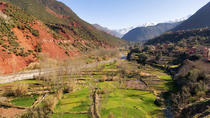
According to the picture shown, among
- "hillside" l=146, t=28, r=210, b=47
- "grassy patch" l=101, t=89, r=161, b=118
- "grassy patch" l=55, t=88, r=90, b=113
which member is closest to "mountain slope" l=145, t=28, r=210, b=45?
"hillside" l=146, t=28, r=210, b=47

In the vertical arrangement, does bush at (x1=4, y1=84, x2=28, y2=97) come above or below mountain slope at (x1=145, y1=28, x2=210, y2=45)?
below

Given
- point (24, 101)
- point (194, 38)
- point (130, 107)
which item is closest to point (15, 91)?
point (24, 101)

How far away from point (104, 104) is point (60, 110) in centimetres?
772

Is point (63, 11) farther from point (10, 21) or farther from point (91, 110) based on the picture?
point (91, 110)

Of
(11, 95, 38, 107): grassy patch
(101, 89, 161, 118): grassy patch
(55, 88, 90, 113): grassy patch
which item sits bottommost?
(101, 89, 161, 118): grassy patch

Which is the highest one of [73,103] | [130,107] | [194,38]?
[194,38]

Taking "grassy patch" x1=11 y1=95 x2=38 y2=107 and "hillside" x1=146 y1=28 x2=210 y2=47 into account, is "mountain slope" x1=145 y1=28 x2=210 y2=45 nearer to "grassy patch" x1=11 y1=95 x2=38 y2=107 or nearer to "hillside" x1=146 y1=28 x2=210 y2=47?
"hillside" x1=146 y1=28 x2=210 y2=47

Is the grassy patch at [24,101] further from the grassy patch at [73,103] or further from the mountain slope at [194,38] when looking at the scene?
the mountain slope at [194,38]

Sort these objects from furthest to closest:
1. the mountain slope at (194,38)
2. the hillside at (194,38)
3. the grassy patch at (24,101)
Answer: the hillside at (194,38) → the mountain slope at (194,38) → the grassy patch at (24,101)

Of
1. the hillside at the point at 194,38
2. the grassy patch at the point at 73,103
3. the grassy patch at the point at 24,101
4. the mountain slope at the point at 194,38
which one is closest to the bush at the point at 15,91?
the grassy patch at the point at 24,101

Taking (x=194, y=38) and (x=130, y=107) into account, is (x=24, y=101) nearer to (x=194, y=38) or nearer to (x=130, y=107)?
(x=130, y=107)

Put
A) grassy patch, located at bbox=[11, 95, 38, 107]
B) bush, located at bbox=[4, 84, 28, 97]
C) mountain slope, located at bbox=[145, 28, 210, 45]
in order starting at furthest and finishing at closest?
1. mountain slope, located at bbox=[145, 28, 210, 45]
2. bush, located at bbox=[4, 84, 28, 97]
3. grassy patch, located at bbox=[11, 95, 38, 107]

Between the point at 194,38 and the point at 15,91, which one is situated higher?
the point at 194,38

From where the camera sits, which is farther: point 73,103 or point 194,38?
point 194,38
